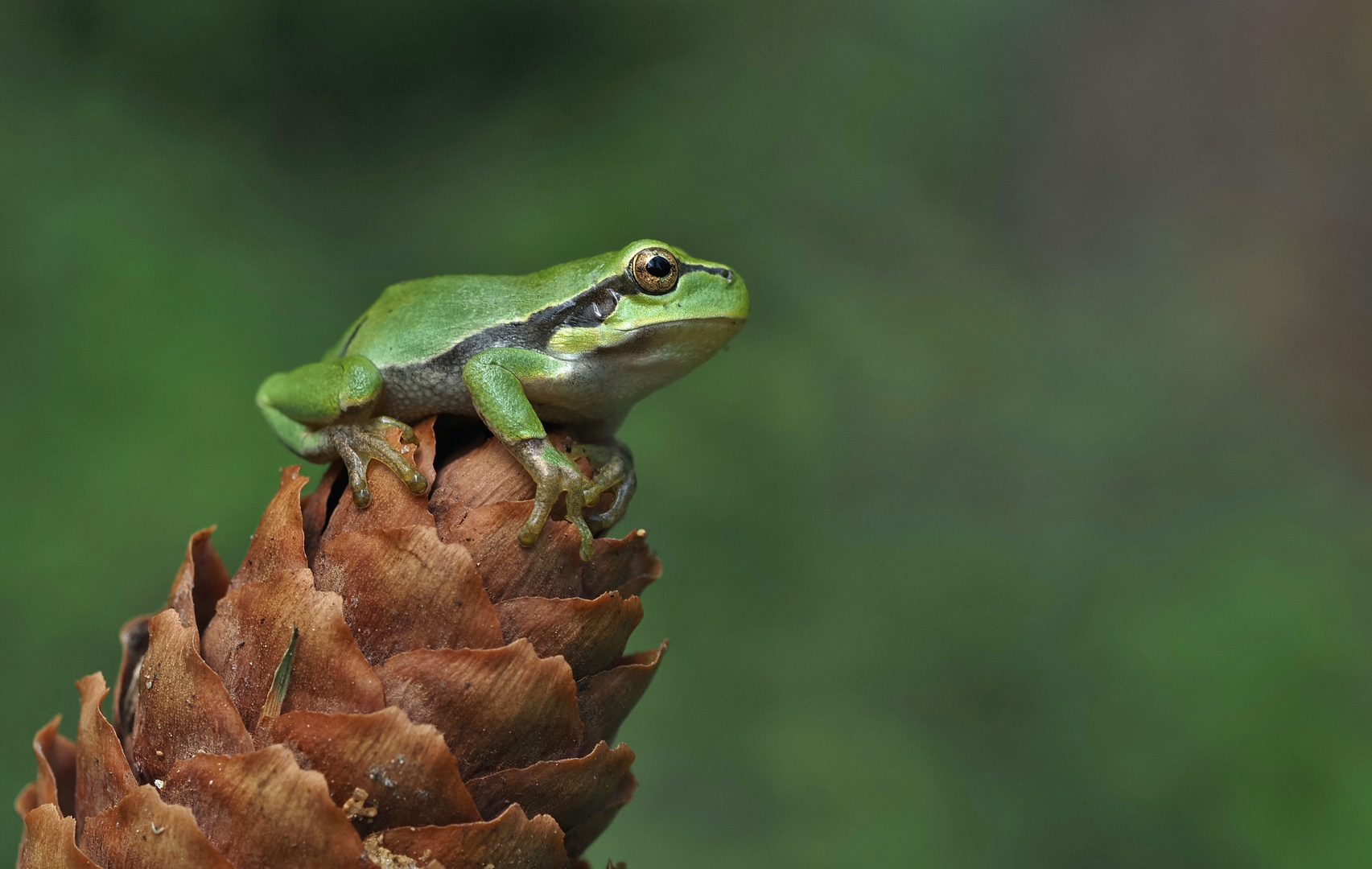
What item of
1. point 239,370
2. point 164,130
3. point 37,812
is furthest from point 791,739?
point 164,130

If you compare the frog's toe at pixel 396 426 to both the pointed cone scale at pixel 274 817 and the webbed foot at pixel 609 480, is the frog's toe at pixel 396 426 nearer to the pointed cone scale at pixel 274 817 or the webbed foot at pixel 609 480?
the webbed foot at pixel 609 480

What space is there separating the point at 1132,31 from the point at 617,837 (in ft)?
9.23

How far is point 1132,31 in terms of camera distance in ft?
10.5

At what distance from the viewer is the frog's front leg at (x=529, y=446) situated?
92 cm

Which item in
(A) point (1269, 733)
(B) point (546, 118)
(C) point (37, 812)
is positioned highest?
(B) point (546, 118)

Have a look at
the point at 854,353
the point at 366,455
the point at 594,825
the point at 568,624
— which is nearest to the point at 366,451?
the point at 366,455

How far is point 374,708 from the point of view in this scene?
0.79 m

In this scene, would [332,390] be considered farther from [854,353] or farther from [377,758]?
[854,353]

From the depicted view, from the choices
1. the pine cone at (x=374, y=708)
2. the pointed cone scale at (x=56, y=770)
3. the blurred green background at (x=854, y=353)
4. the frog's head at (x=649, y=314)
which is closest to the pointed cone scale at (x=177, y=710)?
the pine cone at (x=374, y=708)

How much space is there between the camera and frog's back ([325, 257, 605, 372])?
1.32 m

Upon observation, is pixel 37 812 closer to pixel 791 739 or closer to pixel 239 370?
pixel 239 370

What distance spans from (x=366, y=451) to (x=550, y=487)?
223mm

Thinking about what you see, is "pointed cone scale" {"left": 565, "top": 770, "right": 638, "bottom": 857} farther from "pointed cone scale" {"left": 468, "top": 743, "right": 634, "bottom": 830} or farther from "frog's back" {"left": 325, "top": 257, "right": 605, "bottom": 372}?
"frog's back" {"left": 325, "top": 257, "right": 605, "bottom": 372}

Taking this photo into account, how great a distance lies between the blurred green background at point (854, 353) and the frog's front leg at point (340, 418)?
0.92 m
